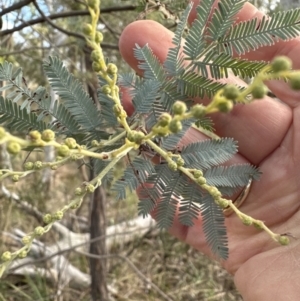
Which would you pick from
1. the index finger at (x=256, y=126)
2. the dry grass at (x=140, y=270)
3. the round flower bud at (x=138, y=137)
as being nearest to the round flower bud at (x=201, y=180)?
the round flower bud at (x=138, y=137)

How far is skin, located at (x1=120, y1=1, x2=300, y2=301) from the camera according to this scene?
3.02ft

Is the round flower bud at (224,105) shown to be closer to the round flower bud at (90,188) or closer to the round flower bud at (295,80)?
the round flower bud at (295,80)

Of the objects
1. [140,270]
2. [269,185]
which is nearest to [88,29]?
[269,185]

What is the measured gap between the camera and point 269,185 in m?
0.99

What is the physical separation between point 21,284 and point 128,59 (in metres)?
1.73

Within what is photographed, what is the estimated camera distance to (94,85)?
1.78m

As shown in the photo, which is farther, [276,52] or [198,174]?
[276,52]

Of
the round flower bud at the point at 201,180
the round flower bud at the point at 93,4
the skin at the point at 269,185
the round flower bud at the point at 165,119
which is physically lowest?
the skin at the point at 269,185

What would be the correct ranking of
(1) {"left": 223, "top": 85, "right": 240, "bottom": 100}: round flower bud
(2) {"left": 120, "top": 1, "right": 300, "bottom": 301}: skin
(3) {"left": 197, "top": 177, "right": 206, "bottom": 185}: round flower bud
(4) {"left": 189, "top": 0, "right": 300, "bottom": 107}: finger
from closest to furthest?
(1) {"left": 223, "top": 85, "right": 240, "bottom": 100}: round flower bud, (3) {"left": 197, "top": 177, "right": 206, "bottom": 185}: round flower bud, (4) {"left": 189, "top": 0, "right": 300, "bottom": 107}: finger, (2) {"left": 120, "top": 1, "right": 300, "bottom": 301}: skin

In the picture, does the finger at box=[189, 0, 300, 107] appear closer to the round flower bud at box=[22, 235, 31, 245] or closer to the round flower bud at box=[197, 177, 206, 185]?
the round flower bud at box=[197, 177, 206, 185]

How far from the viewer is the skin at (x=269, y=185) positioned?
92 centimetres

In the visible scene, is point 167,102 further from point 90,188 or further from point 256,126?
point 256,126

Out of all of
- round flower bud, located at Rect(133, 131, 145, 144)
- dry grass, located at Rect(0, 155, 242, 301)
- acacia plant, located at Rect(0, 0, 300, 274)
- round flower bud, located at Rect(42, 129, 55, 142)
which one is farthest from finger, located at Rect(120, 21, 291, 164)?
dry grass, located at Rect(0, 155, 242, 301)

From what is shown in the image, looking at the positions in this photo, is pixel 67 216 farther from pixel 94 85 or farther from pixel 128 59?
pixel 128 59
